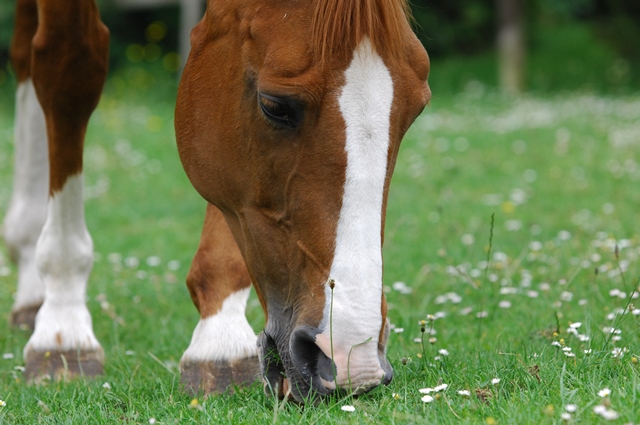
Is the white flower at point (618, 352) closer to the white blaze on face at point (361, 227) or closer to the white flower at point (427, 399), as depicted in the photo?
the white flower at point (427, 399)

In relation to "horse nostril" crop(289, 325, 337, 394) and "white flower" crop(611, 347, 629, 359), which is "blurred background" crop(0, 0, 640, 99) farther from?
"horse nostril" crop(289, 325, 337, 394)

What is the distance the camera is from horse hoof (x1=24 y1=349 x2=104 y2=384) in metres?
3.41

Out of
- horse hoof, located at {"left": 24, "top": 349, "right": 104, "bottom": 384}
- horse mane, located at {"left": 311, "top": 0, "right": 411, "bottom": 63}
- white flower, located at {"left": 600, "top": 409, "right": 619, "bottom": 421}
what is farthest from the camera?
horse hoof, located at {"left": 24, "top": 349, "right": 104, "bottom": 384}

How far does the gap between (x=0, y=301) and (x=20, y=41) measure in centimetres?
150

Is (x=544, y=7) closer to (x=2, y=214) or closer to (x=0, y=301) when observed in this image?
(x=2, y=214)

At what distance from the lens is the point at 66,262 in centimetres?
377

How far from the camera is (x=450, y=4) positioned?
67.3 feet

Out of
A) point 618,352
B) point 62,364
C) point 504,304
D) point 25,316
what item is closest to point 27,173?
point 25,316

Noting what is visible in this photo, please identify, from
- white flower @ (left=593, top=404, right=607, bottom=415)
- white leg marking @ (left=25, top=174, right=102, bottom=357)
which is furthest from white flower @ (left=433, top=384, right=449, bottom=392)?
white leg marking @ (left=25, top=174, right=102, bottom=357)

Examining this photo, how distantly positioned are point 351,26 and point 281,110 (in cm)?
31

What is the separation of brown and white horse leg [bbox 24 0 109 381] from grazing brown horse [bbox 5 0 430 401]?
2.50ft

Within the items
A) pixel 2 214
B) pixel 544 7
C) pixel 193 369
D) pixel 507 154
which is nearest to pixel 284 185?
pixel 193 369

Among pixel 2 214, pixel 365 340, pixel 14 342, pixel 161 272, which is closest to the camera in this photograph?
pixel 365 340

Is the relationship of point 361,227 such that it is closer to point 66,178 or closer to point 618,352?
point 618,352
